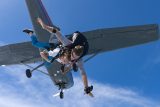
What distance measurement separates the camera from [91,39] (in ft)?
85.4

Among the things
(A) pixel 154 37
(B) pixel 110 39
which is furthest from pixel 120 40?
(A) pixel 154 37

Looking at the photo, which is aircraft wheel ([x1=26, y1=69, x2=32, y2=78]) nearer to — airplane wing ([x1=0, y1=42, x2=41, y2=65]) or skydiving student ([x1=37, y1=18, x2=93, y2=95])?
airplane wing ([x1=0, y1=42, x2=41, y2=65])

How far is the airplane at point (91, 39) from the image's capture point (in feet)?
81.8

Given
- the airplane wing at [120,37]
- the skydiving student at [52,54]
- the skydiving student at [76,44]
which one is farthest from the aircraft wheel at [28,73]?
the skydiving student at [76,44]

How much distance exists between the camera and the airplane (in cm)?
2492

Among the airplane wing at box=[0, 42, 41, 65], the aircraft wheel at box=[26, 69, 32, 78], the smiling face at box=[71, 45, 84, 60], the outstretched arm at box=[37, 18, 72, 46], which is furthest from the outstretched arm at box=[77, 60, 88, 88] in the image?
the airplane wing at box=[0, 42, 41, 65]

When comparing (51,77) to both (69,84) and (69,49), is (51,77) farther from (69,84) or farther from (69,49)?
(69,49)

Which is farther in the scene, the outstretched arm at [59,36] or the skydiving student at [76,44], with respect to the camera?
the skydiving student at [76,44]

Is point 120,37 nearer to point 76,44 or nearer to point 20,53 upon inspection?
point 20,53

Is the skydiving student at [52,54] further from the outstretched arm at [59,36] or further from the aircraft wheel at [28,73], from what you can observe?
the aircraft wheel at [28,73]

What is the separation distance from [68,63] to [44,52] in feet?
3.25

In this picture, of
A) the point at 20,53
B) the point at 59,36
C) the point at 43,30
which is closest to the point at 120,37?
the point at 43,30

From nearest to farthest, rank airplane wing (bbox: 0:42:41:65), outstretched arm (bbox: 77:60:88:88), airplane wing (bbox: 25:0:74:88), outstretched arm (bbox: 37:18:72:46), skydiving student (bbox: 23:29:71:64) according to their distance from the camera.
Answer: outstretched arm (bbox: 37:18:72:46) → outstretched arm (bbox: 77:60:88:88) → skydiving student (bbox: 23:29:71:64) → airplane wing (bbox: 25:0:74:88) → airplane wing (bbox: 0:42:41:65)

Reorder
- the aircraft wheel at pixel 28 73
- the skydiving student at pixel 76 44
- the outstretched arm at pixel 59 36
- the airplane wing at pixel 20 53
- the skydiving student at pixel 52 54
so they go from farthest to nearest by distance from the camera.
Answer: the airplane wing at pixel 20 53 < the aircraft wheel at pixel 28 73 < the skydiving student at pixel 52 54 < the skydiving student at pixel 76 44 < the outstretched arm at pixel 59 36
